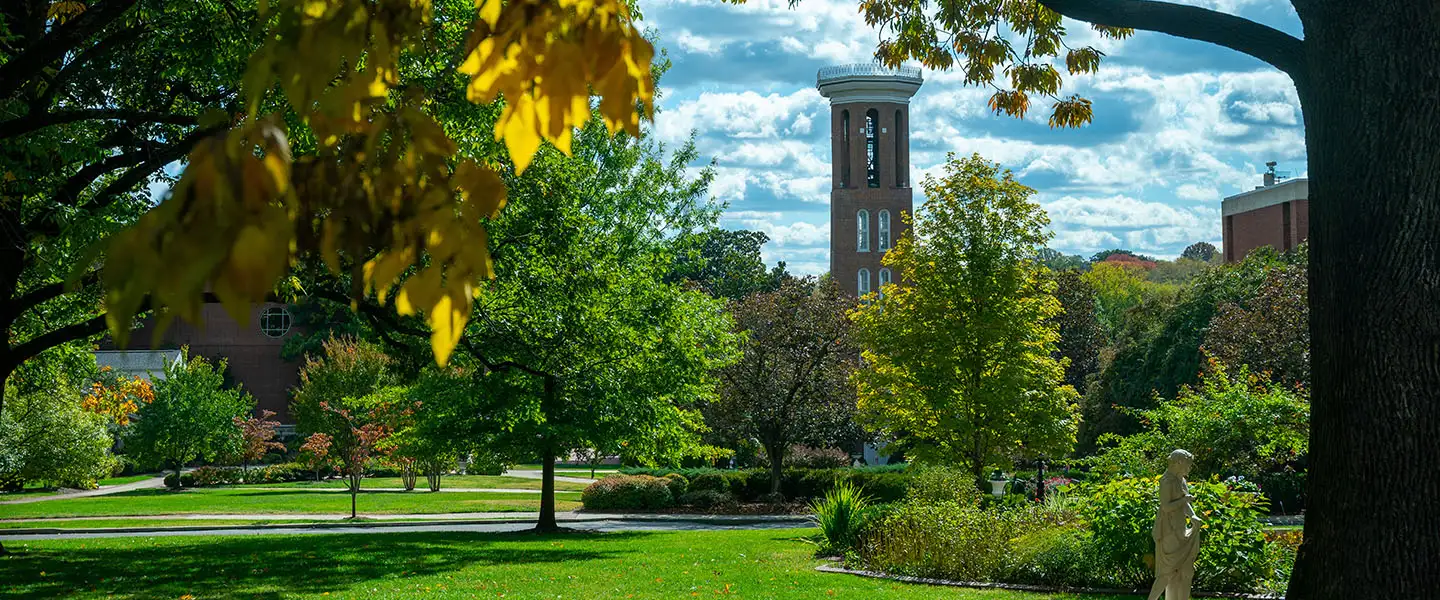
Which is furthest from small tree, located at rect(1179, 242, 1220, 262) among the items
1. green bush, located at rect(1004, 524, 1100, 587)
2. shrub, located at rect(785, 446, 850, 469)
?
green bush, located at rect(1004, 524, 1100, 587)

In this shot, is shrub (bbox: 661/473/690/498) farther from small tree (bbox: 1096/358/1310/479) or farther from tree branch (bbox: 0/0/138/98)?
tree branch (bbox: 0/0/138/98)

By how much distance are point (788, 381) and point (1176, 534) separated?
26804 millimetres

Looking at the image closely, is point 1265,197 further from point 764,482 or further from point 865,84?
point 764,482

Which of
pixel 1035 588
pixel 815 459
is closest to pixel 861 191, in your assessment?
pixel 815 459

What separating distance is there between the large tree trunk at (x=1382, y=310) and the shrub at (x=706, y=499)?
31212 mm

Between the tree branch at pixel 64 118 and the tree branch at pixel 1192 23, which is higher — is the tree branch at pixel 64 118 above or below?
above

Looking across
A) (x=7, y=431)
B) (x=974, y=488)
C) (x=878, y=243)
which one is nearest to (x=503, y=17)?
(x=974, y=488)

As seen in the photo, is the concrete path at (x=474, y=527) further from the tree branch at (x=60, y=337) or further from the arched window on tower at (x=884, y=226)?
the arched window on tower at (x=884, y=226)

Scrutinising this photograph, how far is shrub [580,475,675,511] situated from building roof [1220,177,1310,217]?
114 ft

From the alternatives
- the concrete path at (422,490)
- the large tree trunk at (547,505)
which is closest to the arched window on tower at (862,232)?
the concrete path at (422,490)

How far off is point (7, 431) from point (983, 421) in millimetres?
26601

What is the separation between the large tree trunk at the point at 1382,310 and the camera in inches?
173

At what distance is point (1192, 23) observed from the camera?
207 inches

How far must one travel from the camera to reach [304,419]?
48.0 m
